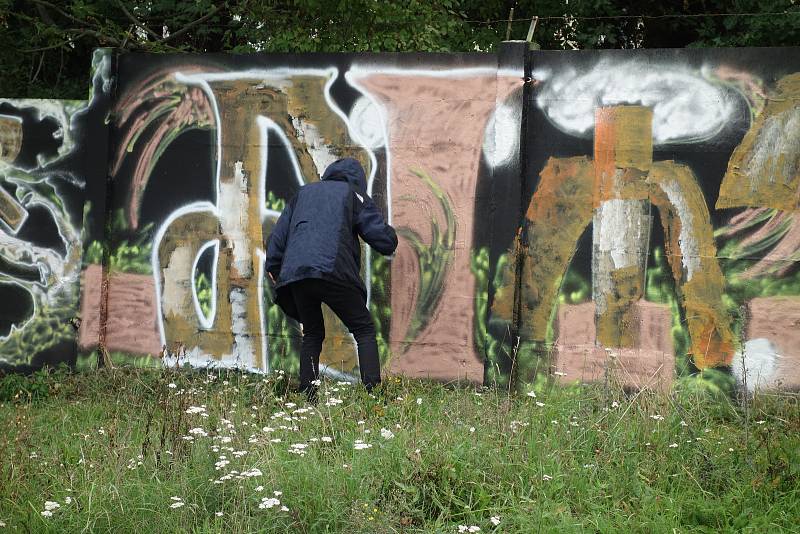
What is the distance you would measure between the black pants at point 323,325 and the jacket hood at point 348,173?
609mm

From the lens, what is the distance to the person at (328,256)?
5258mm

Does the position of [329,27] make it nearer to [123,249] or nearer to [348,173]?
[123,249]

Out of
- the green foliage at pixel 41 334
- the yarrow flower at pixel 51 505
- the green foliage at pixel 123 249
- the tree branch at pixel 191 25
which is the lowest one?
the yarrow flower at pixel 51 505

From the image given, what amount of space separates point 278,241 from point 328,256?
0.42 meters

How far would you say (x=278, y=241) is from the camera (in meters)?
5.49

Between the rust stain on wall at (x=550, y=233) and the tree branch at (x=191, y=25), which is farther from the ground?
the tree branch at (x=191, y=25)

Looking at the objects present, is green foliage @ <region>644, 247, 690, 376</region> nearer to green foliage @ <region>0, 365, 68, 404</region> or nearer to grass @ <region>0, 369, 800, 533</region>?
grass @ <region>0, 369, 800, 533</region>

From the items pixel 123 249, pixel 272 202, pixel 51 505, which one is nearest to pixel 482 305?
pixel 272 202

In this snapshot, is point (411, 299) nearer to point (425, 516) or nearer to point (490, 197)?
point (490, 197)

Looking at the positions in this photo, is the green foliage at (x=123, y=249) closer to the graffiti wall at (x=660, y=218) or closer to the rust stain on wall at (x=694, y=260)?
the graffiti wall at (x=660, y=218)

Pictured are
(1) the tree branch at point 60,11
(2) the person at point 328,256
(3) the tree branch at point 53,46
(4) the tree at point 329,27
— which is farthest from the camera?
(3) the tree branch at point 53,46

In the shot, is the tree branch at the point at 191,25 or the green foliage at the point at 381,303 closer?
the green foliage at the point at 381,303

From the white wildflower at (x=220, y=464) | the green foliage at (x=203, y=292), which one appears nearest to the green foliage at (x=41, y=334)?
the green foliage at (x=203, y=292)

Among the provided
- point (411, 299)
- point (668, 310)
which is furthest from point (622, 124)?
point (411, 299)
